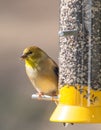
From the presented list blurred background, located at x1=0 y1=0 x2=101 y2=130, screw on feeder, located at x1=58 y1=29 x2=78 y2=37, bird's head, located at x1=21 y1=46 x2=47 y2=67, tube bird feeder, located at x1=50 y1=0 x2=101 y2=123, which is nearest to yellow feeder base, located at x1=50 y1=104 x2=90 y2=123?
tube bird feeder, located at x1=50 y1=0 x2=101 y2=123

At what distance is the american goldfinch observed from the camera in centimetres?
627

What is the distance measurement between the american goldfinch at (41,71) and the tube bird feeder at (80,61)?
32 centimetres

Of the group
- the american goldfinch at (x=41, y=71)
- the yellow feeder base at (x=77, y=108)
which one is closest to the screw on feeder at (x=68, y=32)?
the yellow feeder base at (x=77, y=108)

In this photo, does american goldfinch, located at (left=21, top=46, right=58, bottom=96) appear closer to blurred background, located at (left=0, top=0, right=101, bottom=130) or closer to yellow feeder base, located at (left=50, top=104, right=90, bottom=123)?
yellow feeder base, located at (left=50, top=104, right=90, bottom=123)

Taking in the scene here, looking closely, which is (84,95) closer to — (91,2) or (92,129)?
(91,2)

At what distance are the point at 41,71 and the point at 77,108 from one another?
739 mm

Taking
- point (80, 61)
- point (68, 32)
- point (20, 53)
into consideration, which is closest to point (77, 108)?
point (80, 61)

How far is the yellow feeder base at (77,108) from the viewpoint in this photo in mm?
5586

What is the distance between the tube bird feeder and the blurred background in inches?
150

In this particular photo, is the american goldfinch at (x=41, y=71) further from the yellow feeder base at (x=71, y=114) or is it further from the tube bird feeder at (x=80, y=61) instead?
the yellow feeder base at (x=71, y=114)

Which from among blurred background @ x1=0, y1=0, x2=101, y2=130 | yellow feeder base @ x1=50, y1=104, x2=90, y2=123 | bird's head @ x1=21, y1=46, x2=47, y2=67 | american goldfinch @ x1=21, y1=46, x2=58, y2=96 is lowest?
blurred background @ x1=0, y1=0, x2=101, y2=130

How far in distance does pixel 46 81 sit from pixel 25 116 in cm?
390

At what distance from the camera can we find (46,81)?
20.6 feet

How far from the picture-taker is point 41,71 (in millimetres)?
6352
